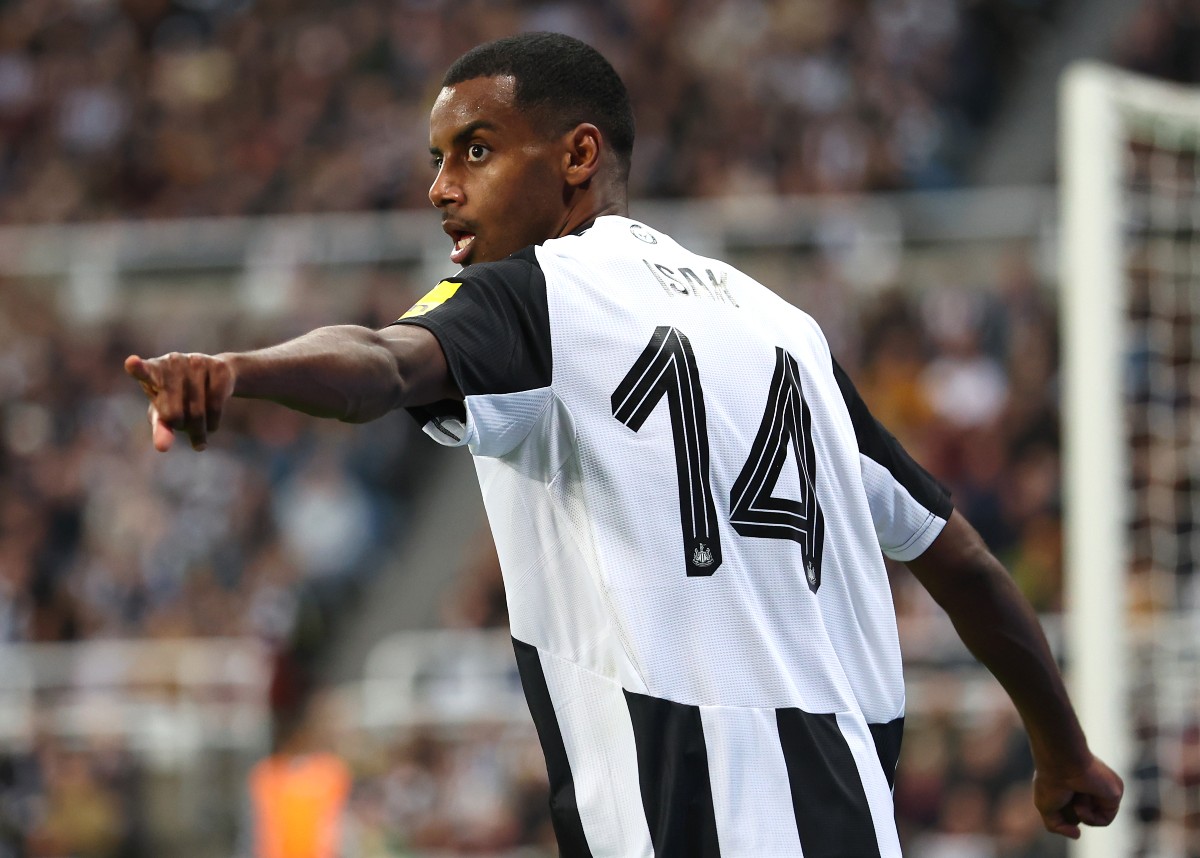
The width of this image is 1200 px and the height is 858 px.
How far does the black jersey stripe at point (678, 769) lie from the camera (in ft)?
9.95

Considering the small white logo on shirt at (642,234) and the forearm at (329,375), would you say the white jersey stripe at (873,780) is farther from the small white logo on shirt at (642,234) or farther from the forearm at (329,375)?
the forearm at (329,375)

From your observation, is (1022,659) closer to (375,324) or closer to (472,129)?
(472,129)

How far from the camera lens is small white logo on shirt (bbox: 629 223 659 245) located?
131 inches

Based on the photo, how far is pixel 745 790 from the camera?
10.0ft

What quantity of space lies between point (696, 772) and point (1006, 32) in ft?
44.0

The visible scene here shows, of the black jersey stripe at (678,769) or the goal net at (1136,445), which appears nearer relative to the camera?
the black jersey stripe at (678,769)

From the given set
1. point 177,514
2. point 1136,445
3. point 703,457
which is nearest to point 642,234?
point 703,457

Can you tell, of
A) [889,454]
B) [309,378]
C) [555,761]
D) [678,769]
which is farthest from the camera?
[889,454]

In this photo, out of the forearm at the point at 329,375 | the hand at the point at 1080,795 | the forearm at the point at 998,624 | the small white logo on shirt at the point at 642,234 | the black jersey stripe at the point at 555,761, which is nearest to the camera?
the forearm at the point at 329,375

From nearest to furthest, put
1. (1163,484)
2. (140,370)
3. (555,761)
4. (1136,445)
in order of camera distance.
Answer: (140,370), (555,761), (1163,484), (1136,445)

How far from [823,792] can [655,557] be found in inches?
19.6

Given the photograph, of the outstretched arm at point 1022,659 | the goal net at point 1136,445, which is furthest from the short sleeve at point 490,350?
the goal net at point 1136,445

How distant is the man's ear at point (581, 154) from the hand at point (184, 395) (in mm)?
1109

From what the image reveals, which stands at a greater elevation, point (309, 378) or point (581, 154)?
point (581, 154)
